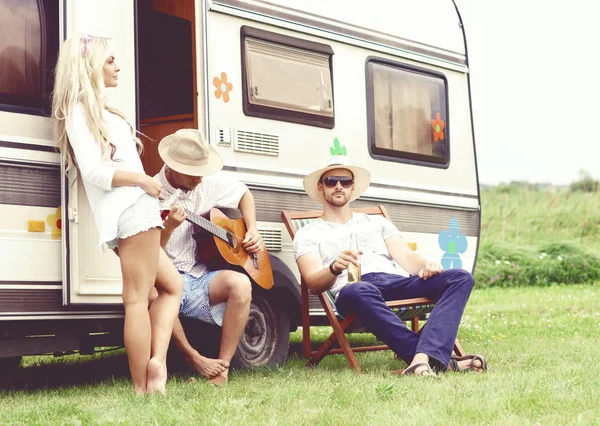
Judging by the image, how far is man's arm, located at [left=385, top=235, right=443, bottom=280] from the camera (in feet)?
18.8

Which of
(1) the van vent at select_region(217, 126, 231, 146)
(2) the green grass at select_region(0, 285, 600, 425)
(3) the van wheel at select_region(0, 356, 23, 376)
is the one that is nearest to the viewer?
(2) the green grass at select_region(0, 285, 600, 425)

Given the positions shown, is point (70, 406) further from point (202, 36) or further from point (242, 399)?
point (202, 36)

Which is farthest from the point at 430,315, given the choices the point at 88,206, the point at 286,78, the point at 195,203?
the point at 88,206

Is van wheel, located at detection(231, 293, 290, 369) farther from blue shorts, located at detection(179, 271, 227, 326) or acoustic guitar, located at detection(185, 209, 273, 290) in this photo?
blue shorts, located at detection(179, 271, 227, 326)

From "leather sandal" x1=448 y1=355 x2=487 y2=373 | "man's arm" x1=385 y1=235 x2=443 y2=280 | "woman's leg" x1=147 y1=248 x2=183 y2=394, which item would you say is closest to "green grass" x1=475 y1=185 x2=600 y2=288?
"man's arm" x1=385 y1=235 x2=443 y2=280

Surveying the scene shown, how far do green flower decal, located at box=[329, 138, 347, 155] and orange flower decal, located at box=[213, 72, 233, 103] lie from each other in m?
0.99

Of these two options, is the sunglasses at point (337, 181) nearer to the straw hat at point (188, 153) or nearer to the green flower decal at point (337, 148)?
the green flower decal at point (337, 148)

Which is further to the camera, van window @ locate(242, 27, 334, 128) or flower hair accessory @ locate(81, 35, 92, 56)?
van window @ locate(242, 27, 334, 128)

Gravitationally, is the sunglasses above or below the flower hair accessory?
below

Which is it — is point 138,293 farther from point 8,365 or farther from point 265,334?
point 8,365

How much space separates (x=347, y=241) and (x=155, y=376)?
172 centimetres

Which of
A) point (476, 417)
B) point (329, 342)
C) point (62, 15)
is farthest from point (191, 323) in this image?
point (476, 417)

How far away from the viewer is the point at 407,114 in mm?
7363

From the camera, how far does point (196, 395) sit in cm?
463
